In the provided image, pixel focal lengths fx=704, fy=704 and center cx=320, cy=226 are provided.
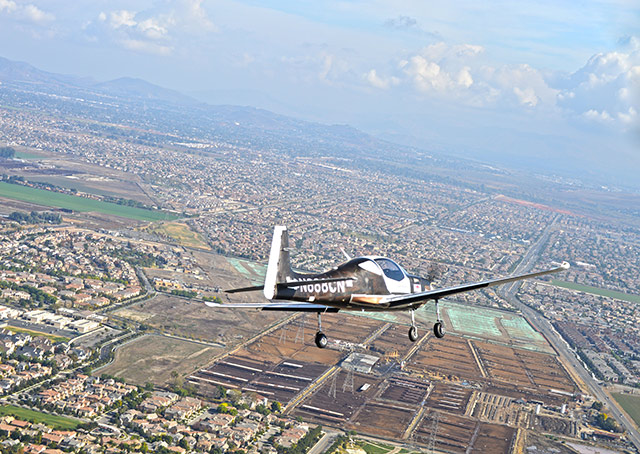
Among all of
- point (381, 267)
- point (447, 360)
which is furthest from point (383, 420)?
point (381, 267)

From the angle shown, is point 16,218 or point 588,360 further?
point 16,218

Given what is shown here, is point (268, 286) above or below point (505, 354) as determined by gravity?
above

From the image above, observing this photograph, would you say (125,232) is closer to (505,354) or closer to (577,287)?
(505,354)

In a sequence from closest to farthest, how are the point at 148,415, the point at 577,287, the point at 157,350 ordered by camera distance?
1. the point at 148,415
2. the point at 157,350
3. the point at 577,287

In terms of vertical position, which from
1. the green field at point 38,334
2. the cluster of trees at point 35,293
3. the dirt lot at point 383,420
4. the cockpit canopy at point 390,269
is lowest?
the green field at point 38,334

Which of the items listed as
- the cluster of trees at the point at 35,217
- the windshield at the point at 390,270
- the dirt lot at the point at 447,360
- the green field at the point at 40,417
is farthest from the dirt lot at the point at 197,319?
the windshield at the point at 390,270

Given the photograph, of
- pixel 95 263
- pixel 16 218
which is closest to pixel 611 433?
pixel 95 263

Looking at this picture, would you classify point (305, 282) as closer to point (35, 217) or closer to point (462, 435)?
point (462, 435)

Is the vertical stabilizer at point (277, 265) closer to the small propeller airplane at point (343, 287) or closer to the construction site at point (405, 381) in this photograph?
the small propeller airplane at point (343, 287)
